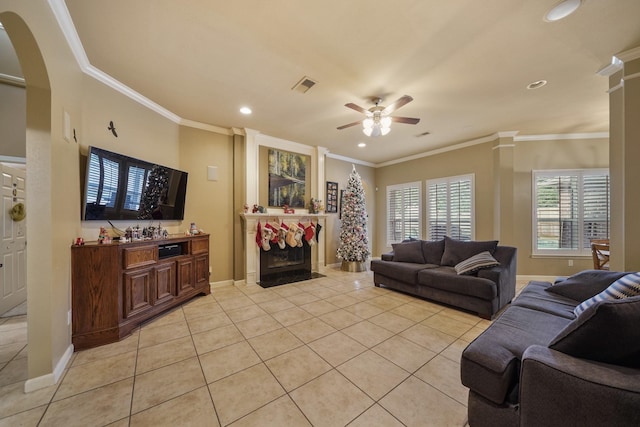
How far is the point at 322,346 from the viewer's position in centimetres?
226

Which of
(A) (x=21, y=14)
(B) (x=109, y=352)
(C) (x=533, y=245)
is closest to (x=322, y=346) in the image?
(B) (x=109, y=352)

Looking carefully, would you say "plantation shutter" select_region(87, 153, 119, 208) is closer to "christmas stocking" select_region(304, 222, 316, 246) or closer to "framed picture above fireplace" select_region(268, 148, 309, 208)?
"framed picture above fireplace" select_region(268, 148, 309, 208)

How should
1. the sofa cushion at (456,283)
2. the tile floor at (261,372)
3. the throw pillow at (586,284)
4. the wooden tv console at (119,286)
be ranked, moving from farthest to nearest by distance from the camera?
the sofa cushion at (456,283) → the wooden tv console at (119,286) → the throw pillow at (586,284) → the tile floor at (261,372)

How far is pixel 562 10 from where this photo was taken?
5.80 feet

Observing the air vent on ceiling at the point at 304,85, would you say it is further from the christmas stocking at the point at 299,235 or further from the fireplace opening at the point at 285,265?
the fireplace opening at the point at 285,265

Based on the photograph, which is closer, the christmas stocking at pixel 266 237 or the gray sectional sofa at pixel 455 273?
the gray sectional sofa at pixel 455 273

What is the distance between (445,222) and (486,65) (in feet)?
11.9

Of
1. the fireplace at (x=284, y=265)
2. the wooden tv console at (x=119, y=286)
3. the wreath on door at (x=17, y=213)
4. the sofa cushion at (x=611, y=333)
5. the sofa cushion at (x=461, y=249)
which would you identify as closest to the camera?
the sofa cushion at (x=611, y=333)

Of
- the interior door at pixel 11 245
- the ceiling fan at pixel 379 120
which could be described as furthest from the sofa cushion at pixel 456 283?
the interior door at pixel 11 245

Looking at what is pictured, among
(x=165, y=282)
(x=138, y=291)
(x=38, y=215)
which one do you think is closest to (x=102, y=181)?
(x=38, y=215)

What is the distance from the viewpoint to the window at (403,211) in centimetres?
589

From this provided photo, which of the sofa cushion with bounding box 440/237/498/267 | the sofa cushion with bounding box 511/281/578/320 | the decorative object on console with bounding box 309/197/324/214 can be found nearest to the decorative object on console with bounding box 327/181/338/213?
the decorative object on console with bounding box 309/197/324/214

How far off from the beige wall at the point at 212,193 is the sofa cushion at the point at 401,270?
2.74 m

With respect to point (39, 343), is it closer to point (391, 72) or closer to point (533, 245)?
point (391, 72)
